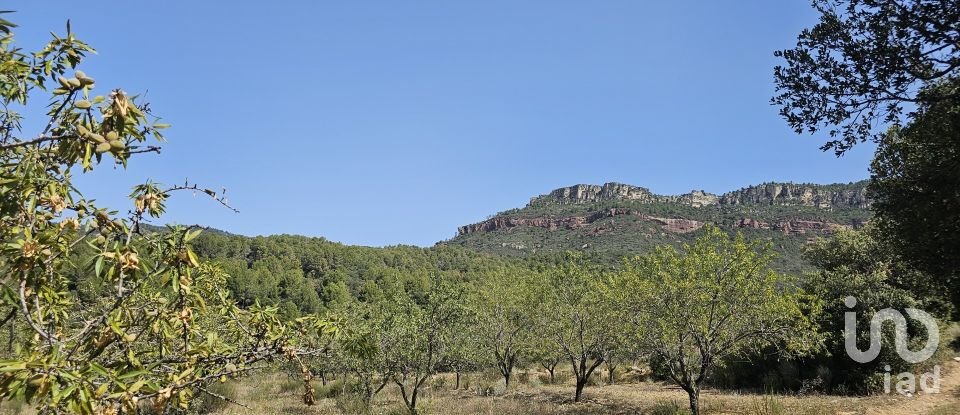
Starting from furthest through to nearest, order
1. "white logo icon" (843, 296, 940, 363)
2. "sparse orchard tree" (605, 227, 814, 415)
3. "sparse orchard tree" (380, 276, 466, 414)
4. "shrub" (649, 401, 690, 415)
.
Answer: "sparse orchard tree" (380, 276, 466, 414) < "white logo icon" (843, 296, 940, 363) < "shrub" (649, 401, 690, 415) < "sparse orchard tree" (605, 227, 814, 415)

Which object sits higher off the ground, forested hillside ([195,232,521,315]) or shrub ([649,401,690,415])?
forested hillside ([195,232,521,315])

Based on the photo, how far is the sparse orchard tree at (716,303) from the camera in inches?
621

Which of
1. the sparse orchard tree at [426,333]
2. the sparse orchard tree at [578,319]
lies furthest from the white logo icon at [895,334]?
the sparse orchard tree at [426,333]

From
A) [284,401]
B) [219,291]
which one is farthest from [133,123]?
[284,401]

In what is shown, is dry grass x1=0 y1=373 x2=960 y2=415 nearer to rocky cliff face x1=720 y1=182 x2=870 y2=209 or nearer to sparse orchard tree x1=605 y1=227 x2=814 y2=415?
sparse orchard tree x1=605 y1=227 x2=814 y2=415

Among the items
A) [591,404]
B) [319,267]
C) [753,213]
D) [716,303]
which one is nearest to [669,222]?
[753,213]

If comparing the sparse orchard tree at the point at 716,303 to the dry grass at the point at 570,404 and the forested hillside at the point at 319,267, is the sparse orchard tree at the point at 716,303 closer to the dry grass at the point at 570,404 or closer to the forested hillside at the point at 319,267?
the dry grass at the point at 570,404

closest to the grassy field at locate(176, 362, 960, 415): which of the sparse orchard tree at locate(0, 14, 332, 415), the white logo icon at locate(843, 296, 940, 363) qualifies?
the white logo icon at locate(843, 296, 940, 363)

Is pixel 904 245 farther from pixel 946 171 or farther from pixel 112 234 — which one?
pixel 112 234

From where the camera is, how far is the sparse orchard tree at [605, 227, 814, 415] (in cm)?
1578

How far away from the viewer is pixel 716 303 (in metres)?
16.4

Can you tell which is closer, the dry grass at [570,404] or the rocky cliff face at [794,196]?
the dry grass at [570,404]

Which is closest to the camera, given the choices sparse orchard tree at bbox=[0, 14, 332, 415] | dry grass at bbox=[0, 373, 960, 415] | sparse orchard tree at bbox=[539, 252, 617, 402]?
sparse orchard tree at bbox=[0, 14, 332, 415]

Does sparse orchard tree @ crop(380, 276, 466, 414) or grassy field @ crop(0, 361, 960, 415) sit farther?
sparse orchard tree @ crop(380, 276, 466, 414)
